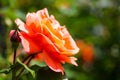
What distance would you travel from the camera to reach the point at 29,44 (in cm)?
133

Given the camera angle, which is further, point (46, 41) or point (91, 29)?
point (91, 29)

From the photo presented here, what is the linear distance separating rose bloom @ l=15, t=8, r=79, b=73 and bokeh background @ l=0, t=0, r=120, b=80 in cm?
155

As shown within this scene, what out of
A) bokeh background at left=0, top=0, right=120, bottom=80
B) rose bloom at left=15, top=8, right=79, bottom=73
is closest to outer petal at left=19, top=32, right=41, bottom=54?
rose bloom at left=15, top=8, right=79, bottom=73

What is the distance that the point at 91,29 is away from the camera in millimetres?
3686

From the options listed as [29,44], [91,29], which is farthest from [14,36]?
[91,29]

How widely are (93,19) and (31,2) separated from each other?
1.48 feet

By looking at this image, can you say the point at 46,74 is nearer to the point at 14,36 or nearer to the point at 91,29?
the point at 14,36

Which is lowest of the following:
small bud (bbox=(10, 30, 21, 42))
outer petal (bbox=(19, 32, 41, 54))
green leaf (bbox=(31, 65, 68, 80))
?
green leaf (bbox=(31, 65, 68, 80))

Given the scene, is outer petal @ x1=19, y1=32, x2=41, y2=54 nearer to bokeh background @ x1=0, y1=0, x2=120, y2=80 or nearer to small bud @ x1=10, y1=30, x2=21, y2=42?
small bud @ x1=10, y1=30, x2=21, y2=42

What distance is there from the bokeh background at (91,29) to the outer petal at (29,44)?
1.57 m

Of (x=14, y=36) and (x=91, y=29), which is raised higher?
(x=91, y=29)

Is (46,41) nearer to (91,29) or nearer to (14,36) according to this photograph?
(14,36)

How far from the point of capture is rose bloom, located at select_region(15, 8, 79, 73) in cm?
135

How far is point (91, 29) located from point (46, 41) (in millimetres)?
2358
